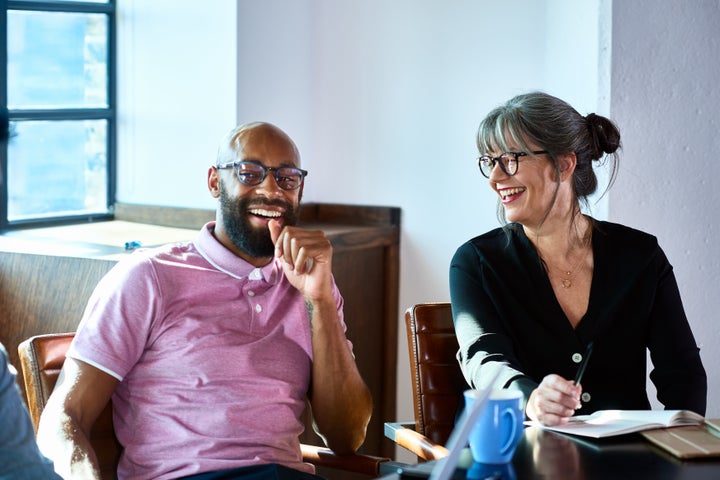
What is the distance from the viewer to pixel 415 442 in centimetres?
223

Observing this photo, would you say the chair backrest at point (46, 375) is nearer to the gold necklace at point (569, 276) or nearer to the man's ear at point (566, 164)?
the gold necklace at point (569, 276)

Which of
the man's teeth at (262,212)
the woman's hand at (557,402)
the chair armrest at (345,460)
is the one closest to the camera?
the woman's hand at (557,402)

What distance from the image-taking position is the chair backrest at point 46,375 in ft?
6.72

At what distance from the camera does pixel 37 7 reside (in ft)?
12.1

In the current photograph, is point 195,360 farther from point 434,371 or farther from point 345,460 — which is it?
point 434,371

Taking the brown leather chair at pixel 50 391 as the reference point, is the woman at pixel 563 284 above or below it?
above

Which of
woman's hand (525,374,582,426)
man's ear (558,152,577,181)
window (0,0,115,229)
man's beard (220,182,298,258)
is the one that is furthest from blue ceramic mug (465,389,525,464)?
window (0,0,115,229)

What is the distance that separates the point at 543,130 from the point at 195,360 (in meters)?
0.98

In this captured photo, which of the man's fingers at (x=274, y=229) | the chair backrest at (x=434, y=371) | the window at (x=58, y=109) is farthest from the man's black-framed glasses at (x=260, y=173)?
the window at (x=58, y=109)

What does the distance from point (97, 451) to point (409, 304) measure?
6.45ft

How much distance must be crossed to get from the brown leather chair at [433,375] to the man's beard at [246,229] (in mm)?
398

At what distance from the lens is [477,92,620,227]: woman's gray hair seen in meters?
2.37

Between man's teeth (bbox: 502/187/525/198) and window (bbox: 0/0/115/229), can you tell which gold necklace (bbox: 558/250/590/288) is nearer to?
man's teeth (bbox: 502/187/525/198)

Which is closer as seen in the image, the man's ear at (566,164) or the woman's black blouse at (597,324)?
the woman's black blouse at (597,324)
